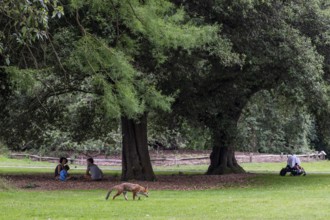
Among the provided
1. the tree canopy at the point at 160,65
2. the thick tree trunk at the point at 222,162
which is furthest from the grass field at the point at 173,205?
the thick tree trunk at the point at 222,162

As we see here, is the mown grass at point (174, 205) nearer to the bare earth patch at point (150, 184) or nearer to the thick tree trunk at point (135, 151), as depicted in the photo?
the bare earth patch at point (150, 184)

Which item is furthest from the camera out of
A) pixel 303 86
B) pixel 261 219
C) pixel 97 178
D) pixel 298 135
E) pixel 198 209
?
pixel 298 135

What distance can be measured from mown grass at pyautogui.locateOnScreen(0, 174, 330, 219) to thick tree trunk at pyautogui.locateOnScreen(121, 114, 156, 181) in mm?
5566

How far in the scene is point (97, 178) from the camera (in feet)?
87.9

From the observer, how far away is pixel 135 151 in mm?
27406

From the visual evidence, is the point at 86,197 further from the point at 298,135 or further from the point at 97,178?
the point at 298,135

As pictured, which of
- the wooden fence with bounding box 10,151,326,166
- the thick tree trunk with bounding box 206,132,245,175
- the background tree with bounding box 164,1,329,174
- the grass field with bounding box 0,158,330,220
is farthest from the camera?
the wooden fence with bounding box 10,151,326,166

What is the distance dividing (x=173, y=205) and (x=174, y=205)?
26 mm

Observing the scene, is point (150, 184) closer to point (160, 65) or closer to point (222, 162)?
point (160, 65)

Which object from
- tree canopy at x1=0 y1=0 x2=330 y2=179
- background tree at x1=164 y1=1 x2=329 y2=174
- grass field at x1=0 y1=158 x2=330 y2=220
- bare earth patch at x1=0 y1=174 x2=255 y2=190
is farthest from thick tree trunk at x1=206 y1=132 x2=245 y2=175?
grass field at x1=0 y1=158 x2=330 y2=220

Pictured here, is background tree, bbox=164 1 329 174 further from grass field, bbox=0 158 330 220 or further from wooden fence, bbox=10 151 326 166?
wooden fence, bbox=10 151 326 166

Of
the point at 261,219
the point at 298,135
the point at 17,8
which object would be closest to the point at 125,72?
the point at 261,219

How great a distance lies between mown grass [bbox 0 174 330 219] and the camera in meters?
14.0

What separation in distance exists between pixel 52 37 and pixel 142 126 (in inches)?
313
